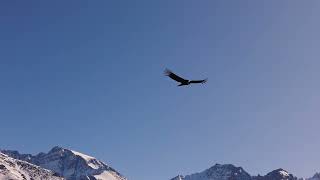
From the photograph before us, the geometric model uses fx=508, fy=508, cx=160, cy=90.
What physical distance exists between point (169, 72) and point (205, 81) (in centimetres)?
240

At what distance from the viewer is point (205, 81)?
3281 cm

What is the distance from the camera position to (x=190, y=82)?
1342 inches

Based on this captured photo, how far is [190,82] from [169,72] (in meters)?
2.08

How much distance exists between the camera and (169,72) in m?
32.7

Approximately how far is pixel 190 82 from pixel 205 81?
1.56 m
